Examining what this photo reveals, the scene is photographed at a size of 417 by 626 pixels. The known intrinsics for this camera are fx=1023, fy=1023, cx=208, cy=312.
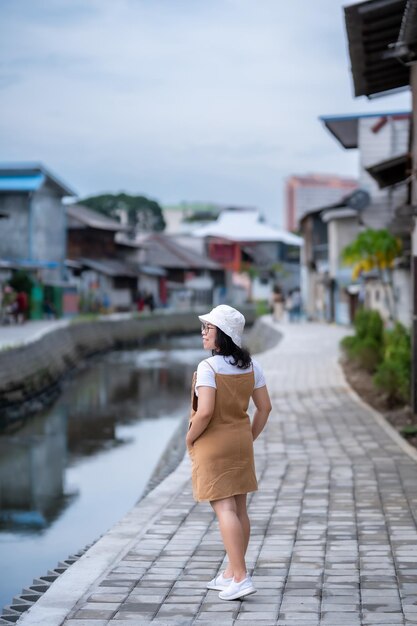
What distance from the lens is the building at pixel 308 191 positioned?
300 feet

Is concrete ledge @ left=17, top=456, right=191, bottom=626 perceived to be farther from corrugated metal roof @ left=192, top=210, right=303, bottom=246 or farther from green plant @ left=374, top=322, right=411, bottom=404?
corrugated metal roof @ left=192, top=210, right=303, bottom=246

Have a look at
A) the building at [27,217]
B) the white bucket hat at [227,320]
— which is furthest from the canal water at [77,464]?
the building at [27,217]

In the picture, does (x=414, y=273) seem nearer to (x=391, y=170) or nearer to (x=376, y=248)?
(x=391, y=170)

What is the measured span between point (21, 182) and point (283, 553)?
4285 cm

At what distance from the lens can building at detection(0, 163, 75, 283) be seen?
156 feet

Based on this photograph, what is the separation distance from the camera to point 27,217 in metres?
47.7

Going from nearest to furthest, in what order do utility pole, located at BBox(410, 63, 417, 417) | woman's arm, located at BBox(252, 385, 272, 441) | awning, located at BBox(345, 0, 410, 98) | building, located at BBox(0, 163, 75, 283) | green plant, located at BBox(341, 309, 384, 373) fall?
1. woman's arm, located at BBox(252, 385, 272, 441)
2. awning, located at BBox(345, 0, 410, 98)
3. utility pole, located at BBox(410, 63, 417, 417)
4. green plant, located at BBox(341, 309, 384, 373)
5. building, located at BBox(0, 163, 75, 283)

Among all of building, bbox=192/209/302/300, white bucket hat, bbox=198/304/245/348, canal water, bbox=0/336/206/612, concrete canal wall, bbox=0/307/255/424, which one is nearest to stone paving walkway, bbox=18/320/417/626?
white bucket hat, bbox=198/304/245/348

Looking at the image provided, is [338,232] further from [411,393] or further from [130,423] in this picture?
[411,393]

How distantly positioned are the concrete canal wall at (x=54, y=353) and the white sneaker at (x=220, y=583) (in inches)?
642

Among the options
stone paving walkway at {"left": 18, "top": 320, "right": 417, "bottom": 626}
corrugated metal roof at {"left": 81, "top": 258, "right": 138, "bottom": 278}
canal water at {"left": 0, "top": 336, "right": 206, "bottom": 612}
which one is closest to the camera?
stone paving walkway at {"left": 18, "top": 320, "right": 417, "bottom": 626}

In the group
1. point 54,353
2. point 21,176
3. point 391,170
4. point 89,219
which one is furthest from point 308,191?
point 391,170

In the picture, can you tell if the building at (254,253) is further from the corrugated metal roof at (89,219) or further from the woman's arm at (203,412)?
the woman's arm at (203,412)

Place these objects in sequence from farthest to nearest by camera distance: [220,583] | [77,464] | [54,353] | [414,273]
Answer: [54,353] → [77,464] → [414,273] → [220,583]
